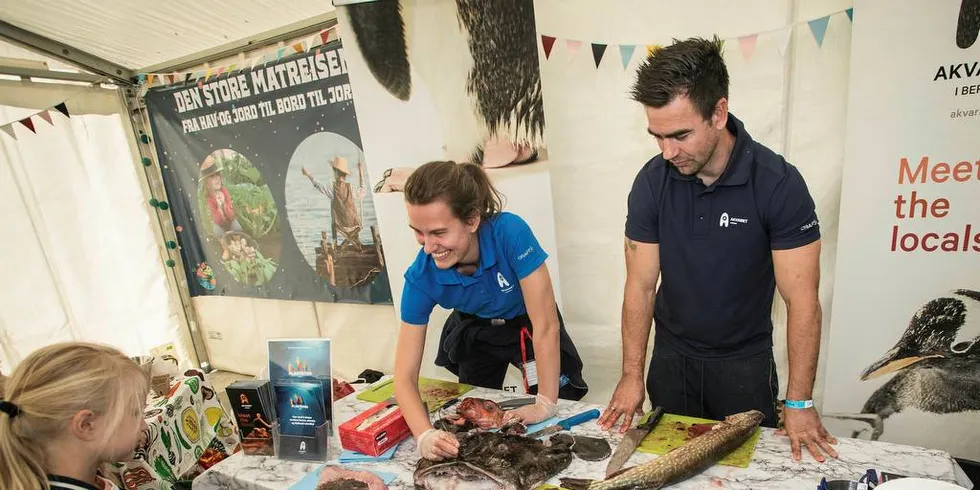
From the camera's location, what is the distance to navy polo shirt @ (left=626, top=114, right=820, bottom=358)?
1658 millimetres

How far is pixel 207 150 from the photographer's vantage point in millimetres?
4500

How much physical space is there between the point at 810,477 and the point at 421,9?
277 cm

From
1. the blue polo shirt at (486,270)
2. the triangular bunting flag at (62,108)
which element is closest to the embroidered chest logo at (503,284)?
the blue polo shirt at (486,270)

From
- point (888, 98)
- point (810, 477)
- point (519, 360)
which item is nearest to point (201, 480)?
point (519, 360)

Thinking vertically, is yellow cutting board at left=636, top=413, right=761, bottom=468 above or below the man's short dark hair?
below

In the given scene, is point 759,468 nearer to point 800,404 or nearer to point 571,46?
point 800,404

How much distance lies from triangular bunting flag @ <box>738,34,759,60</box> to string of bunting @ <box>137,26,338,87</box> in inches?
96.6

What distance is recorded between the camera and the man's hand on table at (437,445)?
155 cm

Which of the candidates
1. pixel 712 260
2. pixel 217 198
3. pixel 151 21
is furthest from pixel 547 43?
pixel 217 198

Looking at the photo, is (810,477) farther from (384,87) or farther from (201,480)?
(384,87)

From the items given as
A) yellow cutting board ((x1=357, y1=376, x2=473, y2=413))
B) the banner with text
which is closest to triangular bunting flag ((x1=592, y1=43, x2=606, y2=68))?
the banner with text

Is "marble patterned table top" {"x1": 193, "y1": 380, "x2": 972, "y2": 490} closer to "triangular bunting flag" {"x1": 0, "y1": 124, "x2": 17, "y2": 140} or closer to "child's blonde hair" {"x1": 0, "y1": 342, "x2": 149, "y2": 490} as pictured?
"child's blonde hair" {"x1": 0, "y1": 342, "x2": 149, "y2": 490}

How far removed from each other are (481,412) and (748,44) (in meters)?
1.89

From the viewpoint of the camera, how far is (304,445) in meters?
1.72
